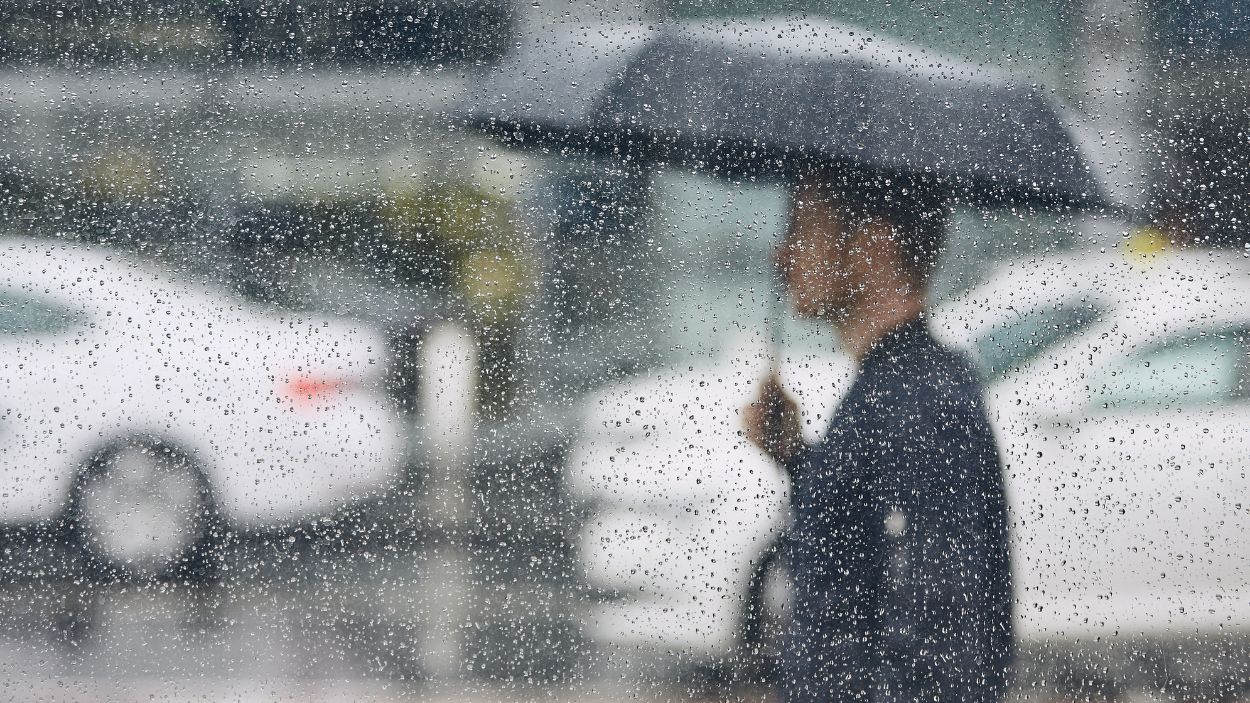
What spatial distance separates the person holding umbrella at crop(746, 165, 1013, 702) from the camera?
5.11 ft

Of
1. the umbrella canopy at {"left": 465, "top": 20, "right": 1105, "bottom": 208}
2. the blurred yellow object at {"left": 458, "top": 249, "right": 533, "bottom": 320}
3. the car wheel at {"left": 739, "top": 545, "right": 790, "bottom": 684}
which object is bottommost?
the car wheel at {"left": 739, "top": 545, "right": 790, "bottom": 684}

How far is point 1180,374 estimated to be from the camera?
5.14 ft

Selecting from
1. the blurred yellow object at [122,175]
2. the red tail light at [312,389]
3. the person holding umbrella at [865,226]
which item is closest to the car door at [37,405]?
the blurred yellow object at [122,175]

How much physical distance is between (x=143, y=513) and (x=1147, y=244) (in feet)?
5.01

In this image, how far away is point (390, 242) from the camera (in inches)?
60.6

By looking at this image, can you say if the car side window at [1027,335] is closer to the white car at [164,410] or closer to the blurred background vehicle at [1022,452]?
the blurred background vehicle at [1022,452]

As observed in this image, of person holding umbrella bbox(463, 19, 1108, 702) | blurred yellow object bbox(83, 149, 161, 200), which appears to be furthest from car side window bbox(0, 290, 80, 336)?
person holding umbrella bbox(463, 19, 1108, 702)

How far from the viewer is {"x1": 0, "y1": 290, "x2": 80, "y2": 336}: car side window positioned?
150 cm

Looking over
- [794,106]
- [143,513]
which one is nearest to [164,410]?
[143,513]

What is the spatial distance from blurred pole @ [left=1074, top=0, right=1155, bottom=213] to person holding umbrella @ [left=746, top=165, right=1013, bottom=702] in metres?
0.27

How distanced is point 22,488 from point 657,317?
37.2 inches

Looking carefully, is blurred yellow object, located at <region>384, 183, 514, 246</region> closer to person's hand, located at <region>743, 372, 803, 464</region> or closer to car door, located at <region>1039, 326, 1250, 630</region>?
person's hand, located at <region>743, 372, 803, 464</region>

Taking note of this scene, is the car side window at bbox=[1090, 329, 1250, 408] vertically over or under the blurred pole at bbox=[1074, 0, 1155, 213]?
under

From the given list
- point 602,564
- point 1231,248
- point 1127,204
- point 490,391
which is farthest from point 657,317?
point 1231,248
